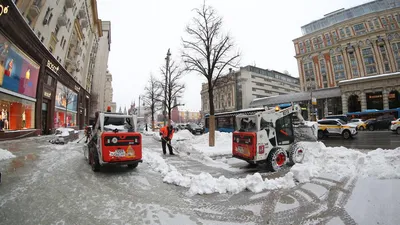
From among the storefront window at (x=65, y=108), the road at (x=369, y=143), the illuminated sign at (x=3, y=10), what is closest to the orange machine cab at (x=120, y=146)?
the road at (x=369, y=143)

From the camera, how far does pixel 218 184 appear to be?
15.7 feet

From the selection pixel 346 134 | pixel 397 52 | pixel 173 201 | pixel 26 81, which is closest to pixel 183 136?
pixel 26 81

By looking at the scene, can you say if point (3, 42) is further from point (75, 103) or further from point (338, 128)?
point (338, 128)

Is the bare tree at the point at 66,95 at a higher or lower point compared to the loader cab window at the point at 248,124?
higher

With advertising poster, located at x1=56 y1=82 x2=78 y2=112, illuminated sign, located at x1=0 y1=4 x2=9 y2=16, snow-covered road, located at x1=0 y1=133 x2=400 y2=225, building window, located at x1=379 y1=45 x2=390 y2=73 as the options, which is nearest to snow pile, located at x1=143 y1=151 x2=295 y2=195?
snow-covered road, located at x1=0 y1=133 x2=400 y2=225

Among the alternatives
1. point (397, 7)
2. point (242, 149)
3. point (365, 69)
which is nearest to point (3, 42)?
point (242, 149)

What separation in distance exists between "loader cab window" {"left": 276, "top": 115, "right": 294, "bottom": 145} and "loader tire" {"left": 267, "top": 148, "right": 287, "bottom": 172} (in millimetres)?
454

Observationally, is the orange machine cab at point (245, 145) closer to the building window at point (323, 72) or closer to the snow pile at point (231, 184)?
the snow pile at point (231, 184)

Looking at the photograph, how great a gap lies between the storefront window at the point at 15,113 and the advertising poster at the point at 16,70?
79cm

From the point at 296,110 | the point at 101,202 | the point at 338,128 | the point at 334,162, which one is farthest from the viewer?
the point at 338,128

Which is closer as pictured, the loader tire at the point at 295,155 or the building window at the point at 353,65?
the loader tire at the point at 295,155

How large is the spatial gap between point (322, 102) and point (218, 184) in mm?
48780

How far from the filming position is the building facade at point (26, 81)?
44.2 feet

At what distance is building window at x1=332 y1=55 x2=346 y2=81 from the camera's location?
52531 mm
